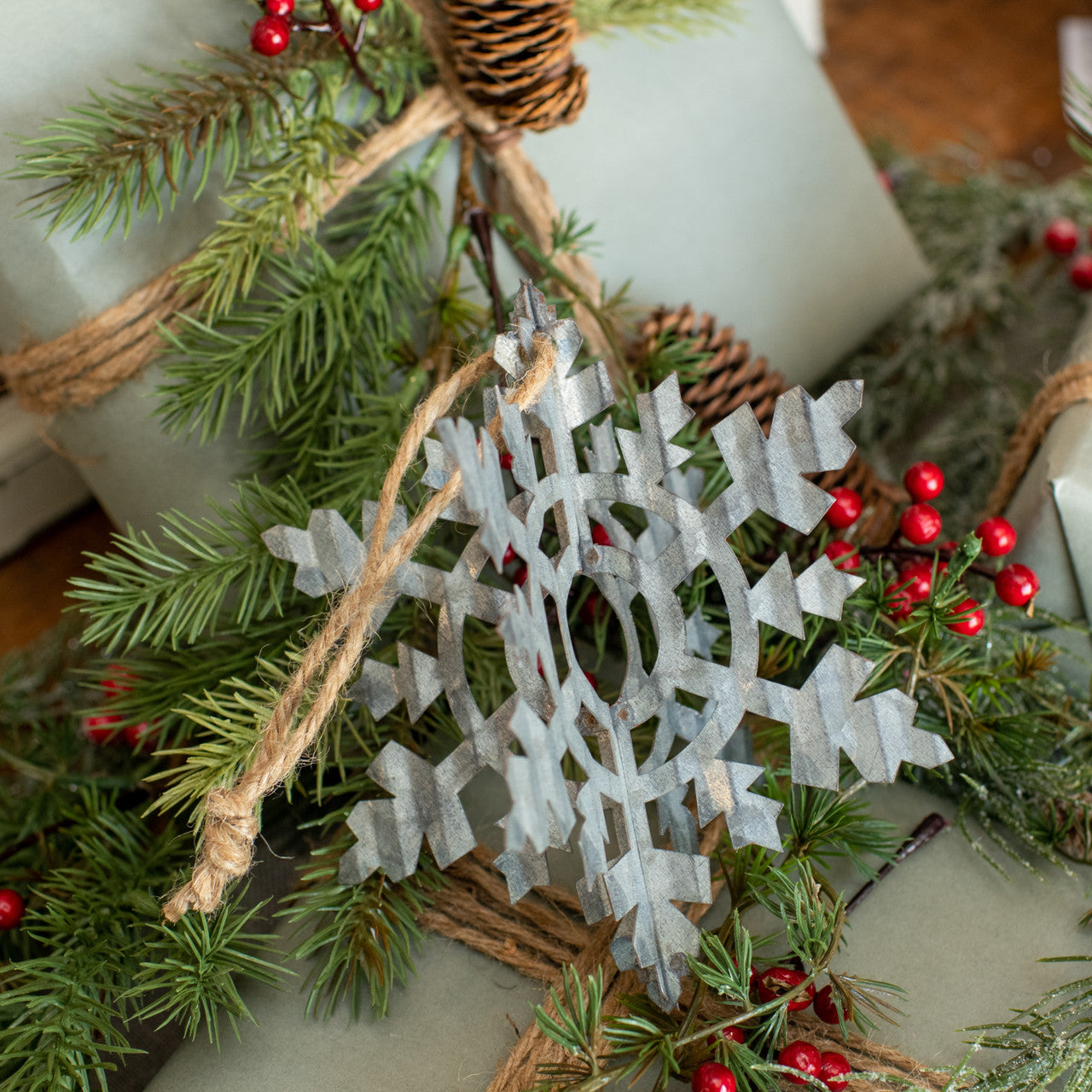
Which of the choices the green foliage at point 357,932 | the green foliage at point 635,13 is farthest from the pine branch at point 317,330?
the green foliage at point 357,932

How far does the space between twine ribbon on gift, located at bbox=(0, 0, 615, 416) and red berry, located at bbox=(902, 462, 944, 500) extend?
21cm

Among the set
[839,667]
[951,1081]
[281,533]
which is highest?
[281,533]

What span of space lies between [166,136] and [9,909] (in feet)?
1.27

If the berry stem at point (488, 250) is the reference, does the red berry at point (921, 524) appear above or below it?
below

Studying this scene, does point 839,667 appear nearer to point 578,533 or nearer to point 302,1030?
point 578,533

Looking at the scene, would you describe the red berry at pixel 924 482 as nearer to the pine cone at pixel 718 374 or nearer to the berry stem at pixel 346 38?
the pine cone at pixel 718 374

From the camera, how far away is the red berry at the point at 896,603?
470 mm

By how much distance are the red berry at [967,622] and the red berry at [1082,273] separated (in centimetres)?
51

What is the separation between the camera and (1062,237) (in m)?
0.85

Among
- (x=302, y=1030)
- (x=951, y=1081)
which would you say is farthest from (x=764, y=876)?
(x=302, y=1030)

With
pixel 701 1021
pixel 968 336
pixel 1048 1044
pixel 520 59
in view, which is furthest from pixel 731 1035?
pixel 968 336

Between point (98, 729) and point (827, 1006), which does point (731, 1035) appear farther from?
point (98, 729)

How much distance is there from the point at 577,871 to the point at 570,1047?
12 centimetres

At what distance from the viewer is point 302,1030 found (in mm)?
443
